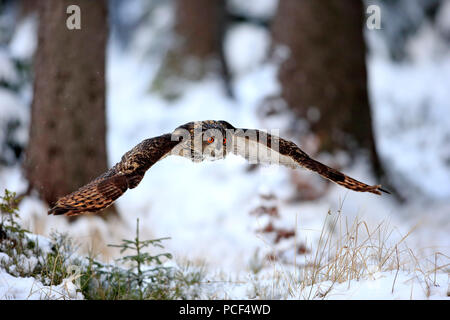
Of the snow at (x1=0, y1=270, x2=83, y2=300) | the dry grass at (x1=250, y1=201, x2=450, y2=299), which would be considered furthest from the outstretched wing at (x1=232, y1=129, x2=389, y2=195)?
the snow at (x1=0, y1=270, x2=83, y2=300)

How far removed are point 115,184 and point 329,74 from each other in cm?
497

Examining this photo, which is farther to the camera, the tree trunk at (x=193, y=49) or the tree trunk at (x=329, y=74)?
the tree trunk at (x=193, y=49)

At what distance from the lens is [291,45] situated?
729 cm

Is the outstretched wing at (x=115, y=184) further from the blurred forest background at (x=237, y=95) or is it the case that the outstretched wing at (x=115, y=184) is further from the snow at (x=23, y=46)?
the snow at (x=23, y=46)

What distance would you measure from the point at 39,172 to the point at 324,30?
4620 mm

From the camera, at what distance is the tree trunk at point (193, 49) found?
10273mm

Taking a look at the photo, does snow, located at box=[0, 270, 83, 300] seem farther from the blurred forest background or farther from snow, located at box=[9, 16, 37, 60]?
snow, located at box=[9, 16, 37, 60]

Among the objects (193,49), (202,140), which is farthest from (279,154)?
(193,49)

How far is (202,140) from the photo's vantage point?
374 centimetres

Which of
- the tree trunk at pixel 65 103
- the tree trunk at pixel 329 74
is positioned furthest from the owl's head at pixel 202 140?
the tree trunk at pixel 329 74

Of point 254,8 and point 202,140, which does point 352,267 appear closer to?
point 202,140

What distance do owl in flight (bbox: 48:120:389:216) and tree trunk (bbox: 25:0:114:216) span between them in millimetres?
2164
